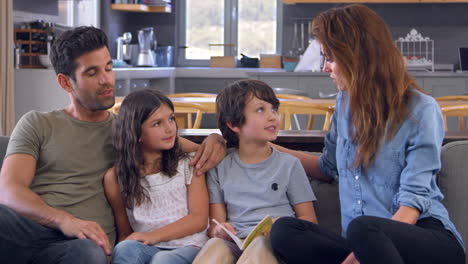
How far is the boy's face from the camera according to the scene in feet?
7.66

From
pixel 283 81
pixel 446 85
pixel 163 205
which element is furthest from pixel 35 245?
pixel 446 85

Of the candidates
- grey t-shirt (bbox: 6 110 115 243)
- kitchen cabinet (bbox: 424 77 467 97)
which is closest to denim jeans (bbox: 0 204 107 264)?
grey t-shirt (bbox: 6 110 115 243)

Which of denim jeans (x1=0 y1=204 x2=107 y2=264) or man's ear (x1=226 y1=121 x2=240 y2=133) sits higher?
man's ear (x1=226 y1=121 x2=240 y2=133)

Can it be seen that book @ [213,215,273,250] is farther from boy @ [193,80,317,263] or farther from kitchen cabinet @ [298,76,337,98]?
kitchen cabinet @ [298,76,337,98]

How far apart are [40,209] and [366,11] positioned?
109 centimetres

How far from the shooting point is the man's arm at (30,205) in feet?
6.81

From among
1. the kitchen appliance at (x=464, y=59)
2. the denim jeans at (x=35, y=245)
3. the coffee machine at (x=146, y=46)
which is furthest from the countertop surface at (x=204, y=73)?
the denim jeans at (x=35, y=245)

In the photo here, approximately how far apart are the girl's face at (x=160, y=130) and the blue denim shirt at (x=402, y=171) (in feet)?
1.76

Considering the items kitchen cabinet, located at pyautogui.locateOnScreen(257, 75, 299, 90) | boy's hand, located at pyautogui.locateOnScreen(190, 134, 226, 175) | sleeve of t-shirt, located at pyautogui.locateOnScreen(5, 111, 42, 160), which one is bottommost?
boy's hand, located at pyautogui.locateOnScreen(190, 134, 226, 175)

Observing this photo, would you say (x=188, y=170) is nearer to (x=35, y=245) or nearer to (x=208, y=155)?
(x=208, y=155)

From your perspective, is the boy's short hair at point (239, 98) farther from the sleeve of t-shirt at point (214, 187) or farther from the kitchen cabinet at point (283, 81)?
the kitchen cabinet at point (283, 81)

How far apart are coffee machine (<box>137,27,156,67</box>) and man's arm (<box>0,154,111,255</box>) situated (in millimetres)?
5546

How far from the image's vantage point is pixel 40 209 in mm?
2117

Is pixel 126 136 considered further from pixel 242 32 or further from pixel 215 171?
pixel 242 32
